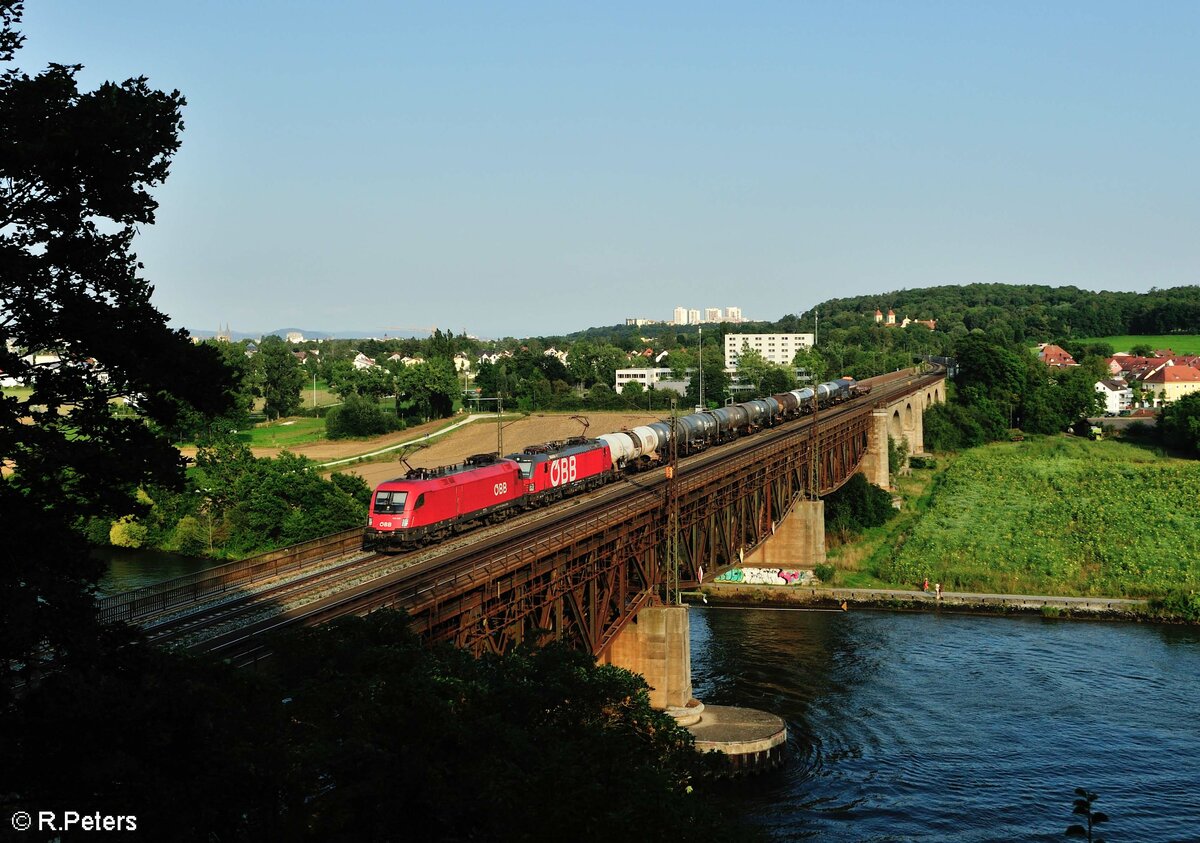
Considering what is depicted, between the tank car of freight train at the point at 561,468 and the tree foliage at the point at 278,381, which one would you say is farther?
the tree foliage at the point at 278,381

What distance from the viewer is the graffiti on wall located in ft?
258

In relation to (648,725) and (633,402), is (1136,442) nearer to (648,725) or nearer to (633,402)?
(633,402)

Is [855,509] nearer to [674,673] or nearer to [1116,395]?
[674,673]

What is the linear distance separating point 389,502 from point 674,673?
14841mm

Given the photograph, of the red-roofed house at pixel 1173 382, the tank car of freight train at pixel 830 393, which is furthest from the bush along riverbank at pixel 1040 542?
the red-roofed house at pixel 1173 382

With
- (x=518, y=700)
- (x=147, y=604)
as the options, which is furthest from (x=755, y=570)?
(x=518, y=700)

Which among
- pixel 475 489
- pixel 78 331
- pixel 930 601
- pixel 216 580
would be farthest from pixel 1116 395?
pixel 78 331

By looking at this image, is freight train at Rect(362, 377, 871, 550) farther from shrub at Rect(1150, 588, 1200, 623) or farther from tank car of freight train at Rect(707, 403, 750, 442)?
shrub at Rect(1150, 588, 1200, 623)

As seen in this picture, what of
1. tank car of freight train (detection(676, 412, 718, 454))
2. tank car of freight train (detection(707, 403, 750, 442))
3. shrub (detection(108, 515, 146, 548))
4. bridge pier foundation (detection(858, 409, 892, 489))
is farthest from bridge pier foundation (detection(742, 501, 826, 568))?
shrub (detection(108, 515, 146, 548))

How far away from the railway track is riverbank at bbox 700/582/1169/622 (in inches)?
1001

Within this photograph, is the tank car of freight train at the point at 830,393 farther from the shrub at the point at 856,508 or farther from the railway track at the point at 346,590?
the railway track at the point at 346,590

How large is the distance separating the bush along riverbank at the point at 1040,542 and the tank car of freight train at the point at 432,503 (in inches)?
1214

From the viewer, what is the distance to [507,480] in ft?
176

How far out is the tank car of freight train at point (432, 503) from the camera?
4441 cm
